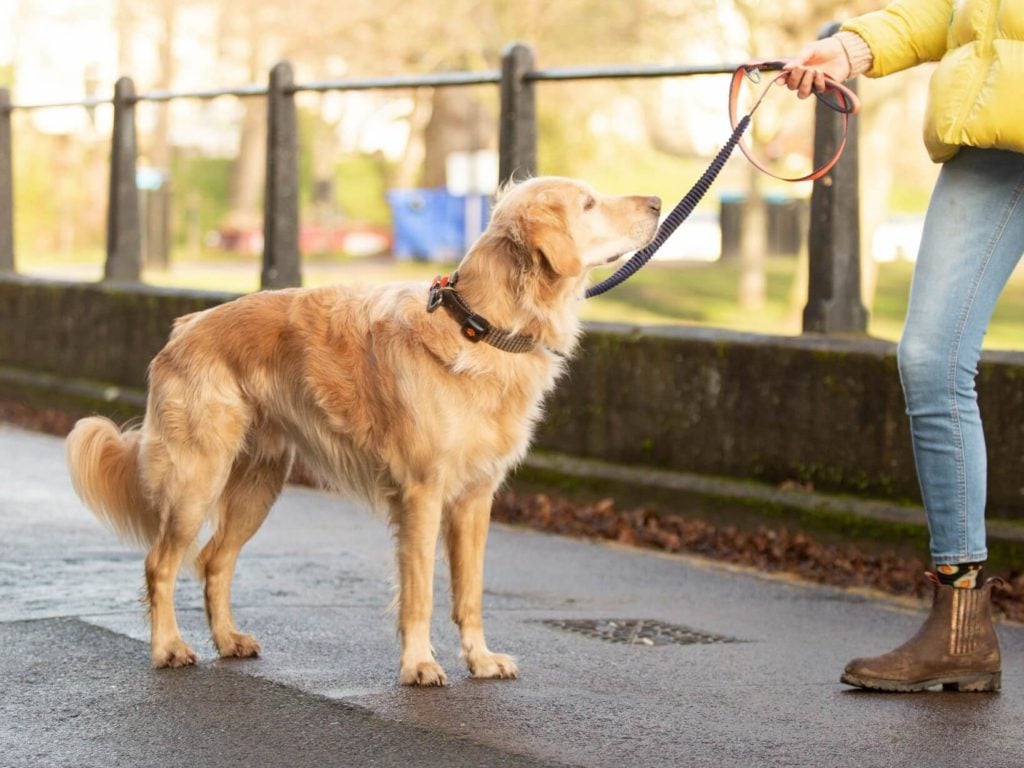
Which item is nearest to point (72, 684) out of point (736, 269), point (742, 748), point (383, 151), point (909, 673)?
point (742, 748)

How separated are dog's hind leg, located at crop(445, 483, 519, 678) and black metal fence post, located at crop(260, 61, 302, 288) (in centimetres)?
592

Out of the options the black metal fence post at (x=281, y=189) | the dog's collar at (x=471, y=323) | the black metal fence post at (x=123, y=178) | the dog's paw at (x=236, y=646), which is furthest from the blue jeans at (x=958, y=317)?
the black metal fence post at (x=123, y=178)

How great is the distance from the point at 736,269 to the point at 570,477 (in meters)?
22.1

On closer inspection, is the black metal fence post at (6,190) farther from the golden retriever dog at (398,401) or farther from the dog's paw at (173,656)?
the dog's paw at (173,656)

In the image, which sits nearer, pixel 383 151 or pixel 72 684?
pixel 72 684

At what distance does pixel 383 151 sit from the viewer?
4881cm

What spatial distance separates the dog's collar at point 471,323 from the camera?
5.41 meters

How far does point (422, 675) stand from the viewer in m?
5.30

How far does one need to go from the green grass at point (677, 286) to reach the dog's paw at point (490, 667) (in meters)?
14.2

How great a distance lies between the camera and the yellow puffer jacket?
16.5 feet

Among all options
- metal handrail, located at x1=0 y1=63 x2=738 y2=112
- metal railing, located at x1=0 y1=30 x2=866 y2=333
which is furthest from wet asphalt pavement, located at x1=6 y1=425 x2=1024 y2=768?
metal handrail, located at x1=0 y1=63 x2=738 y2=112

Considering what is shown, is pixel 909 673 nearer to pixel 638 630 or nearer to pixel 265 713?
pixel 638 630

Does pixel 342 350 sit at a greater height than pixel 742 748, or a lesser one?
greater

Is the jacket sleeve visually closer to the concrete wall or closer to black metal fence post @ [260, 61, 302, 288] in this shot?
the concrete wall
